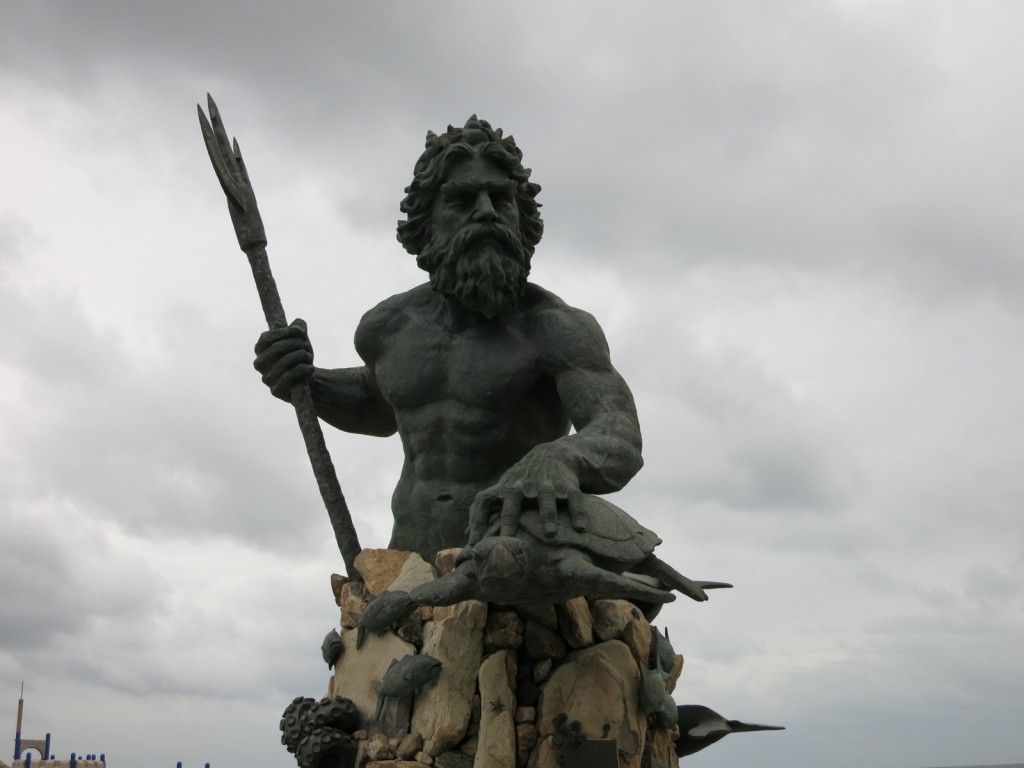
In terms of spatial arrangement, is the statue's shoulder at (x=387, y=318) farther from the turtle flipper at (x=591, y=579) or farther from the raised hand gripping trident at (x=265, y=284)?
the turtle flipper at (x=591, y=579)

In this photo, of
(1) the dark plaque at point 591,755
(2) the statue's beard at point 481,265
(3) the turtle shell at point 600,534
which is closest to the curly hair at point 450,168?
(2) the statue's beard at point 481,265

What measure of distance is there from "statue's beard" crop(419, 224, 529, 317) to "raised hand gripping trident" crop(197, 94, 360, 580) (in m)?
1.03

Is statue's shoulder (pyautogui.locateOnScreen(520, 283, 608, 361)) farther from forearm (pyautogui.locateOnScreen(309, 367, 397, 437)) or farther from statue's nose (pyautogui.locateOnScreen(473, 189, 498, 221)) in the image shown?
forearm (pyautogui.locateOnScreen(309, 367, 397, 437))

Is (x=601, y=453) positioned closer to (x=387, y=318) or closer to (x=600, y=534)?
(x=600, y=534)

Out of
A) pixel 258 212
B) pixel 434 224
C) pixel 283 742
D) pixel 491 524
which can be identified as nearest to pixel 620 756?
pixel 491 524

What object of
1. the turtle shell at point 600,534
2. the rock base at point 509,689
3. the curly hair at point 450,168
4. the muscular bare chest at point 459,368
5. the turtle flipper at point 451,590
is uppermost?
the curly hair at point 450,168

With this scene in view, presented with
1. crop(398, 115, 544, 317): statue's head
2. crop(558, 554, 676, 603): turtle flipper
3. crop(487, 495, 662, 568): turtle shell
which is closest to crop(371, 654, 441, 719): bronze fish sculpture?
crop(487, 495, 662, 568): turtle shell

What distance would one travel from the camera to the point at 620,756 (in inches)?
191

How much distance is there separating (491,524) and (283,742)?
145 centimetres

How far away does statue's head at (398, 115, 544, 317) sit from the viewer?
211 inches

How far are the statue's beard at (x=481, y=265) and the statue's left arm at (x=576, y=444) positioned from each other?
0.92ft

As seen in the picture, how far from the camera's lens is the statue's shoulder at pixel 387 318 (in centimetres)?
591

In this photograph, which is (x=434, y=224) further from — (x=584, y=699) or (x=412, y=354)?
(x=584, y=699)

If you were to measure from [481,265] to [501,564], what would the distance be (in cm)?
156
